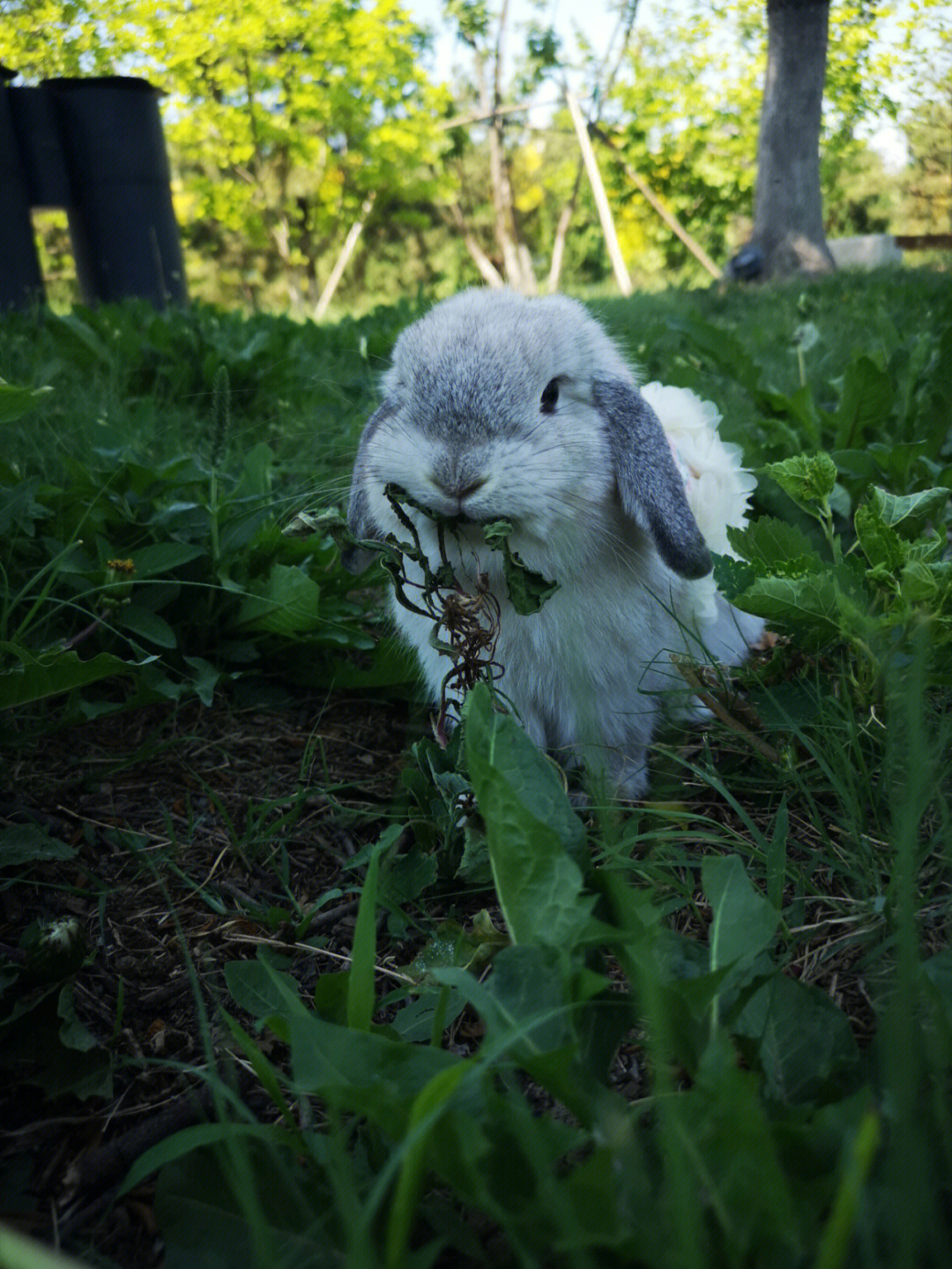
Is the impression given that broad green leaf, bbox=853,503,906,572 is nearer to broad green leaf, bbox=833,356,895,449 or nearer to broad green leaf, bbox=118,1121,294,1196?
broad green leaf, bbox=833,356,895,449

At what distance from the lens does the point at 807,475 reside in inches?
81.2

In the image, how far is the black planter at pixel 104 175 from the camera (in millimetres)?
7309

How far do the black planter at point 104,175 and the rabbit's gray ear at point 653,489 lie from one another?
604 cm

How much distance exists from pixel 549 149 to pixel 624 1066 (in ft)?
93.2

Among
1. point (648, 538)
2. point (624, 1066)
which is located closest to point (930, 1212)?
point (624, 1066)

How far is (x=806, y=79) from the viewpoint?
5770 millimetres

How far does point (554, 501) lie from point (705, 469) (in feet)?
2.94

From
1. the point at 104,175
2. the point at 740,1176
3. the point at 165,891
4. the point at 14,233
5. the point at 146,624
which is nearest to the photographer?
the point at 740,1176

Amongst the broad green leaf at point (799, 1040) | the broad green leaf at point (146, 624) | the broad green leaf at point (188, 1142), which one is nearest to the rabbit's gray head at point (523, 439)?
the broad green leaf at point (146, 624)

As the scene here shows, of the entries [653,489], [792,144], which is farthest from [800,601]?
[792,144]

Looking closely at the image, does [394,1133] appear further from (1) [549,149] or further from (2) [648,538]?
(1) [549,149]

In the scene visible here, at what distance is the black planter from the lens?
288 inches

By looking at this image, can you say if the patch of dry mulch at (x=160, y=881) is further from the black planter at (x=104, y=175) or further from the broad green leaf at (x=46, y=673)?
the black planter at (x=104, y=175)

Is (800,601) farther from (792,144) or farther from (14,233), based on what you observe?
(792,144)
